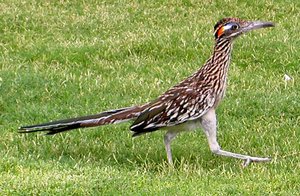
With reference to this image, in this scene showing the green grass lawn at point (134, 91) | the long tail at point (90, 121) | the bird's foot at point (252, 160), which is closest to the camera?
the green grass lawn at point (134, 91)

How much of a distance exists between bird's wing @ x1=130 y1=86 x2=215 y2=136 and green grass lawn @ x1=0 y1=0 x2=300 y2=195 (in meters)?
0.45

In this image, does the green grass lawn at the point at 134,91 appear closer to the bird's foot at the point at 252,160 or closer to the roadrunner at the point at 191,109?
the bird's foot at the point at 252,160

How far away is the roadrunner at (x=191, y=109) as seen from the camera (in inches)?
324

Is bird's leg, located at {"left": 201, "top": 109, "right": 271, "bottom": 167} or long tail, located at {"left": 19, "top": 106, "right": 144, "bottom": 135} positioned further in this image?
long tail, located at {"left": 19, "top": 106, "right": 144, "bottom": 135}

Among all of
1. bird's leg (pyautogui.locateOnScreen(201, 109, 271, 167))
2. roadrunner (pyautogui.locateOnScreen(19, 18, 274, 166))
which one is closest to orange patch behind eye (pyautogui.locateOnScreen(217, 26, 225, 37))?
roadrunner (pyautogui.locateOnScreen(19, 18, 274, 166))

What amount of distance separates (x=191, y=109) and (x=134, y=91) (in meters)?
3.25

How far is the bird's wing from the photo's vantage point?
27.0 ft

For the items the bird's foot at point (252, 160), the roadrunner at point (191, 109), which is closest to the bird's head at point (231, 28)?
the roadrunner at point (191, 109)

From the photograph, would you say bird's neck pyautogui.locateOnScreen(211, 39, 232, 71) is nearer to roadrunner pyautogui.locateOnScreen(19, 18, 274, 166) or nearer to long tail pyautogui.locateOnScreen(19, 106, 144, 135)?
roadrunner pyautogui.locateOnScreen(19, 18, 274, 166)

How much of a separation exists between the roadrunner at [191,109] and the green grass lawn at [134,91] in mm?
349

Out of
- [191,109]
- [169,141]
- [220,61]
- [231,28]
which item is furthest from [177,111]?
[231,28]

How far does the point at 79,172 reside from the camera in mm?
7492

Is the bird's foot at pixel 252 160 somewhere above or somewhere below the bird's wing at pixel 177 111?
below

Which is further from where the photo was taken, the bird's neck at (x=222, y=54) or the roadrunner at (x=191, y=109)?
the bird's neck at (x=222, y=54)
